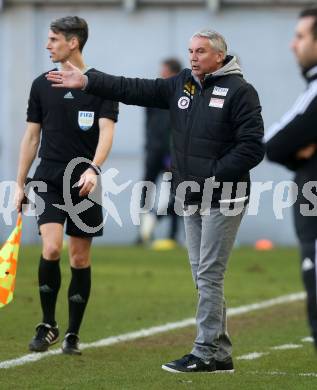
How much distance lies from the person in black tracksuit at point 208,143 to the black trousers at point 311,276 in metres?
1.87

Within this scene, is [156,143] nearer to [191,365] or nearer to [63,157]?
[63,157]

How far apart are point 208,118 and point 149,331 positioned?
122 inches

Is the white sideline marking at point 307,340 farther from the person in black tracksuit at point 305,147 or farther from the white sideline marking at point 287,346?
the person in black tracksuit at point 305,147

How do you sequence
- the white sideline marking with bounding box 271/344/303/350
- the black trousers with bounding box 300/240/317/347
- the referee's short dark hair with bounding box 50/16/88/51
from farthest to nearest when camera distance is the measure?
the white sideline marking with bounding box 271/344/303/350 → the referee's short dark hair with bounding box 50/16/88/51 → the black trousers with bounding box 300/240/317/347

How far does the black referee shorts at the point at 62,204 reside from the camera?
9.34 meters

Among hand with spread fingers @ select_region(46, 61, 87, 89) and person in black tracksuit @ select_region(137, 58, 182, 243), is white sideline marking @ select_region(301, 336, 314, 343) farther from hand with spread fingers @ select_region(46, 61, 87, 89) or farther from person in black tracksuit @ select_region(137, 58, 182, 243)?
person in black tracksuit @ select_region(137, 58, 182, 243)

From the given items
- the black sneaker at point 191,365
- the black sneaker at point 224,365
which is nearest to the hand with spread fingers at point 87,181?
the black sneaker at point 191,365

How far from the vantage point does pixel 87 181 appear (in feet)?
28.9

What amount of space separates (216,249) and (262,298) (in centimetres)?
524

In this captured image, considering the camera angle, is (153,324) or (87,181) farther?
(153,324)

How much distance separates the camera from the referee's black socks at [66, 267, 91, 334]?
953cm

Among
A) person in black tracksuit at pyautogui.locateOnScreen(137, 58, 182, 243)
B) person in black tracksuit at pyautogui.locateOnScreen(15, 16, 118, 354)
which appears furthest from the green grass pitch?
person in black tracksuit at pyautogui.locateOnScreen(137, 58, 182, 243)

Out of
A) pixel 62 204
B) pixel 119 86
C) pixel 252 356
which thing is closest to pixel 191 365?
pixel 252 356

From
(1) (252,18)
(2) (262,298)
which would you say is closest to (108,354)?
(2) (262,298)
